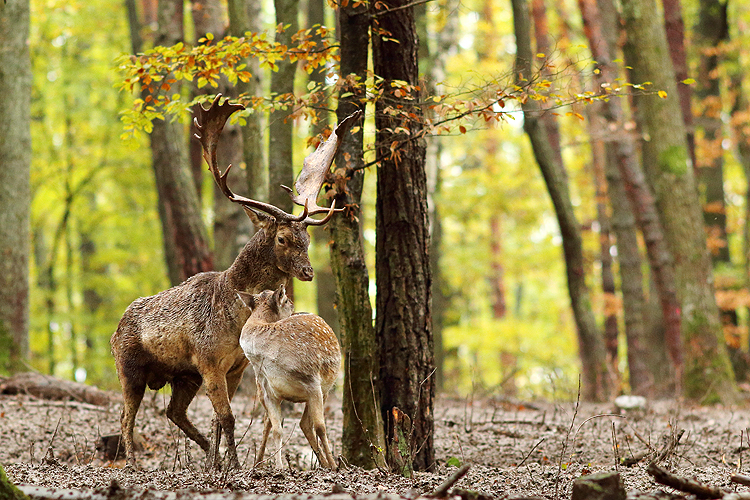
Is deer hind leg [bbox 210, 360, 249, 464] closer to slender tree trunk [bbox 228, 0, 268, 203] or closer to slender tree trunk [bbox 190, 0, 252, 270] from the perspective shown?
slender tree trunk [bbox 228, 0, 268, 203]

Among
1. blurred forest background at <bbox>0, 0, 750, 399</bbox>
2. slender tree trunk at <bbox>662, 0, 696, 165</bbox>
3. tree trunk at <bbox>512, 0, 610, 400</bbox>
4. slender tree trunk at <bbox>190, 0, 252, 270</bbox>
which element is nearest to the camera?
slender tree trunk at <bbox>190, 0, 252, 270</bbox>

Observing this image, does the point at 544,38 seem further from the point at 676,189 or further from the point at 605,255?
the point at 676,189

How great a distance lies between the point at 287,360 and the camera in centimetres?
520

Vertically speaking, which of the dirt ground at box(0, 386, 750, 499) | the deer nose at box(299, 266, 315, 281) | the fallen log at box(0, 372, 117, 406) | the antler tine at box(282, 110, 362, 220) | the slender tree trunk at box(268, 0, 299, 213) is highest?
the slender tree trunk at box(268, 0, 299, 213)

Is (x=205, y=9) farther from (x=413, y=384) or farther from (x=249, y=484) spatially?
(x=249, y=484)

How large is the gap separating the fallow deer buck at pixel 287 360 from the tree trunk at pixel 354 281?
0.63m

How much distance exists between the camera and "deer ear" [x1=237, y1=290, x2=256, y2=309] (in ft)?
17.8

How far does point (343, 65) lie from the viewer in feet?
21.5

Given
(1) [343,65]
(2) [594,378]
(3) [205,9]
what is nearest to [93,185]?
(3) [205,9]

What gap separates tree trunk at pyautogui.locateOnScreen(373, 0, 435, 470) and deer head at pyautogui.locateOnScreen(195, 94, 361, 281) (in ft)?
1.84

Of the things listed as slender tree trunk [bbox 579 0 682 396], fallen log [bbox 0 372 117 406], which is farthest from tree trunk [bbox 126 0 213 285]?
slender tree trunk [bbox 579 0 682 396]

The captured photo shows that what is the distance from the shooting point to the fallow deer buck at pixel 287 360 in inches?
205

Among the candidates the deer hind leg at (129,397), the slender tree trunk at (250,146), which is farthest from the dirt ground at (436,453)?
the slender tree trunk at (250,146)

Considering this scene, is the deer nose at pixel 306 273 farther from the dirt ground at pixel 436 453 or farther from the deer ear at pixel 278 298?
the dirt ground at pixel 436 453
